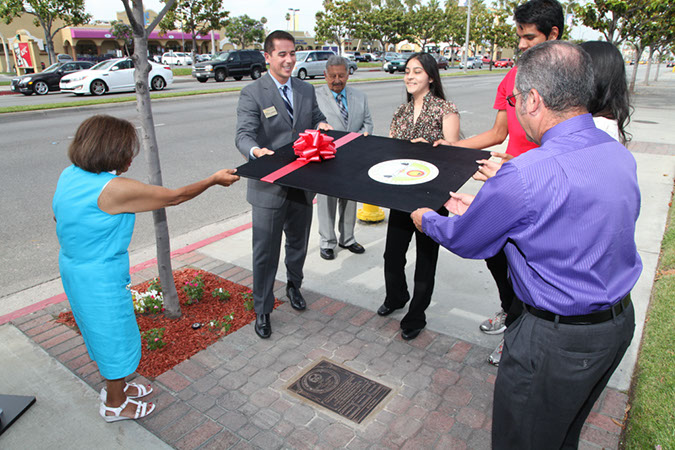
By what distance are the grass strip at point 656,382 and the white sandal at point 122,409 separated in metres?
2.68

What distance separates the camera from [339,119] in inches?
196

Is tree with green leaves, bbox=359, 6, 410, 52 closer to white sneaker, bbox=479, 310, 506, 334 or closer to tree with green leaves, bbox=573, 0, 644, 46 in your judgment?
tree with green leaves, bbox=573, 0, 644, 46

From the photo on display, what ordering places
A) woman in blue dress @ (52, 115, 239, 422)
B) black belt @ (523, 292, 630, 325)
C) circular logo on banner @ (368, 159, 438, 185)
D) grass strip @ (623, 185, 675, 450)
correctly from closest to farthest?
black belt @ (523, 292, 630, 325) < woman in blue dress @ (52, 115, 239, 422) < grass strip @ (623, 185, 675, 450) < circular logo on banner @ (368, 159, 438, 185)

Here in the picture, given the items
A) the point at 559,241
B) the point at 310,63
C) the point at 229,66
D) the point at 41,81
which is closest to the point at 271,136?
the point at 559,241

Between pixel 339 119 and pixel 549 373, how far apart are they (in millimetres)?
3686

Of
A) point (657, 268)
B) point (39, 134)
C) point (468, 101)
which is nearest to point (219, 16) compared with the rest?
point (468, 101)

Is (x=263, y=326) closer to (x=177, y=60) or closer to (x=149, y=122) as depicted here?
(x=149, y=122)

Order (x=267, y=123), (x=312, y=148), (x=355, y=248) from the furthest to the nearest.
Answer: (x=355, y=248)
(x=267, y=123)
(x=312, y=148)

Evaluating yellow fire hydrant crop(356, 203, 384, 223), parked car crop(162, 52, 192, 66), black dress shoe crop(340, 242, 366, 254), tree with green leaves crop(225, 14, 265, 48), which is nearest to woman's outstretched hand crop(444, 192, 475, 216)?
black dress shoe crop(340, 242, 366, 254)

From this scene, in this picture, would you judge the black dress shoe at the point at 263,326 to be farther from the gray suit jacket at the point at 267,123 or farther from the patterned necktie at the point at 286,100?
the patterned necktie at the point at 286,100

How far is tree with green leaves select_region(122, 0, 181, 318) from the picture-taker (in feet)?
10.9

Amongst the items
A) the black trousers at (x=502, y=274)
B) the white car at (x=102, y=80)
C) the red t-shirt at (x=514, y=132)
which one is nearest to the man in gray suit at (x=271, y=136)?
the red t-shirt at (x=514, y=132)

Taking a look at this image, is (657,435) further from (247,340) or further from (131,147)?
(131,147)

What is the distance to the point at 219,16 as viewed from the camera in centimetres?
3856
